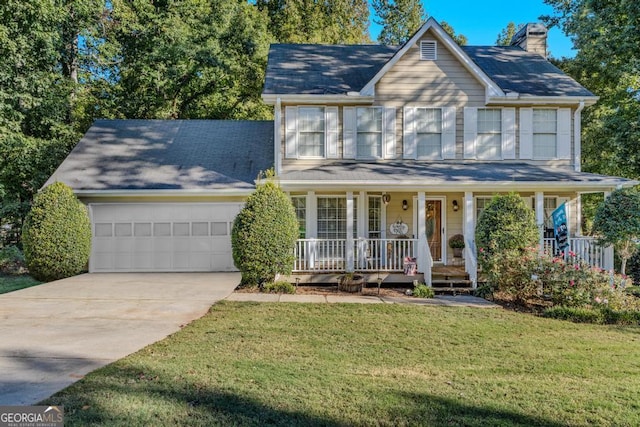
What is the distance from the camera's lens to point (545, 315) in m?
7.90

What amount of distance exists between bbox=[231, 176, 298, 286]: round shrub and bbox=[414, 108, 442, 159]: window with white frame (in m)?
5.09

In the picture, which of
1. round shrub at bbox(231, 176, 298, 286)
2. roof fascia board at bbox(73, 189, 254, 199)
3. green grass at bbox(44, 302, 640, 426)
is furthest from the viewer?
roof fascia board at bbox(73, 189, 254, 199)

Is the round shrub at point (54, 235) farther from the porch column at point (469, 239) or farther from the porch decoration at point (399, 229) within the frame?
the porch column at point (469, 239)

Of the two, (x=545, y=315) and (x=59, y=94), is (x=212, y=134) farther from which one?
(x=545, y=315)

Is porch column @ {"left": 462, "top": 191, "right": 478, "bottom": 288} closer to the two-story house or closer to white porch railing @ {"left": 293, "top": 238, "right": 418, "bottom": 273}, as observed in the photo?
the two-story house

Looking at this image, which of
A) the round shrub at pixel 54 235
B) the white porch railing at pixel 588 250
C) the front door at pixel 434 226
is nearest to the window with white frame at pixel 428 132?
the front door at pixel 434 226

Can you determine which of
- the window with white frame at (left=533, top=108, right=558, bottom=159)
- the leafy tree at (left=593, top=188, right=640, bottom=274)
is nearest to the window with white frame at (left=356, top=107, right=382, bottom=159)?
the window with white frame at (left=533, top=108, right=558, bottom=159)

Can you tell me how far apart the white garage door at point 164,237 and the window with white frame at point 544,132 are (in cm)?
902

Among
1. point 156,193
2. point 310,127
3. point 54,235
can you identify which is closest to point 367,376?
point 310,127

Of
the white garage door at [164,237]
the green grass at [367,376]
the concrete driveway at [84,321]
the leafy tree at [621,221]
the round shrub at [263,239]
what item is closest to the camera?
the green grass at [367,376]

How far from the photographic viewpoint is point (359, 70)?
A: 45.2ft

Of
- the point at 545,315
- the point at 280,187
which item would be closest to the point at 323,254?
the point at 280,187

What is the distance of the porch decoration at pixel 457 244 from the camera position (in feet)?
39.4

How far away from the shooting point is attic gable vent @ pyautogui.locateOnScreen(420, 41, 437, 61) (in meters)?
12.5
